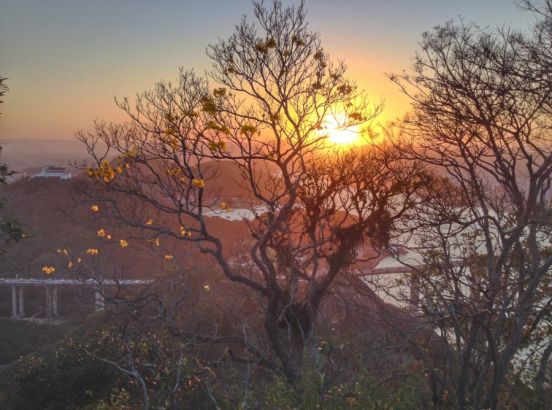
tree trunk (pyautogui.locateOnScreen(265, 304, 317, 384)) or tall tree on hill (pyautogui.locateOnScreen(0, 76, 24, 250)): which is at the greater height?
tall tree on hill (pyautogui.locateOnScreen(0, 76, 24, 250))

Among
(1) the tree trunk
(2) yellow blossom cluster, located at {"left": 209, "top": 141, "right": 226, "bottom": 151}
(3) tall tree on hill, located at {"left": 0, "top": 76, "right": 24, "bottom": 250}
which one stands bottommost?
(1) the tree trunk

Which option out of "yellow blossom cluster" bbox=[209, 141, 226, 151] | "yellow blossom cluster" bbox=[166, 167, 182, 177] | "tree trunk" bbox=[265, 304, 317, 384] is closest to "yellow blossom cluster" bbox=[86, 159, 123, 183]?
"yellow blossom cluster" bbox=[166, 167, 182, 177]

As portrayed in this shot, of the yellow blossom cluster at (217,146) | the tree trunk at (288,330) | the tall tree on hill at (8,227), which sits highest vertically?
the yellow blossom cluster at (217,146)

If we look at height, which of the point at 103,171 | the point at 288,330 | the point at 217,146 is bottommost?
the point at 288,330

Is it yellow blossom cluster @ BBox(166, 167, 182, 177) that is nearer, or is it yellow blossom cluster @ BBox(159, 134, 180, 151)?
yellow blossom cluster @ BBox(159, 134, 180, 151)

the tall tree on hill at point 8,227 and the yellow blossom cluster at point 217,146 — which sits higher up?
the yellow blossom cluster at point 217,146

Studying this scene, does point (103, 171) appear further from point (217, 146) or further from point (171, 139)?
point (217, 146)

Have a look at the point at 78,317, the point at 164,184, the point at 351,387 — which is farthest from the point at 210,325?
the point at 78,317

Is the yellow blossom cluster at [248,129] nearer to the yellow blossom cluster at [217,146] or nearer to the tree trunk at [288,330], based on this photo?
the yellow blossom cluster at [217,146]

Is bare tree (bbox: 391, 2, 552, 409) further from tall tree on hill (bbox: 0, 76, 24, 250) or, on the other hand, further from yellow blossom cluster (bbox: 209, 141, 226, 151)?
tall tree on hill (bbox: 0, 76, 24, 250)

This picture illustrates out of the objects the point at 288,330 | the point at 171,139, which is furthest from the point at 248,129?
the point at 288,330

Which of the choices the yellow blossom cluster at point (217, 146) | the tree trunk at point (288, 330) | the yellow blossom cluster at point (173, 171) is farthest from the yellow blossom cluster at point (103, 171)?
the tree trunk at point (288, 330)

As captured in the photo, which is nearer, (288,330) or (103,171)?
(103,171)

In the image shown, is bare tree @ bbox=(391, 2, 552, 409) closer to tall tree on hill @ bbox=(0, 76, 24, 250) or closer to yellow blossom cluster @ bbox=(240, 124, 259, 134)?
yellow blossom cluster @ bbox=(240, 124, 259, 134)
